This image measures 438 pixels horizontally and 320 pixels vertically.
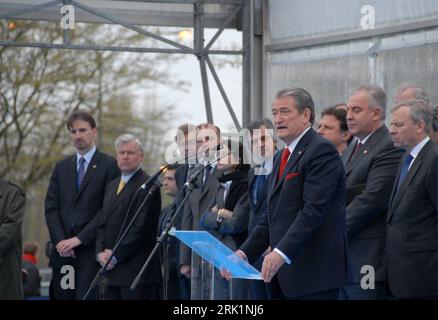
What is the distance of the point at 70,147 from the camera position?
23.4 m

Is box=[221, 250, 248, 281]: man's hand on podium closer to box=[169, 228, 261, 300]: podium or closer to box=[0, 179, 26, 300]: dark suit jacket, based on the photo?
box=[169, 228, 261, 300]: podium

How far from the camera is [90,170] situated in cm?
1009

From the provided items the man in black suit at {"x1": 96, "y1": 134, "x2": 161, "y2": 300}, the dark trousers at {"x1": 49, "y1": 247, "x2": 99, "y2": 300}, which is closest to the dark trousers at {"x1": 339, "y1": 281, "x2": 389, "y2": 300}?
the man in black suit at {"x1": 96, "y1": 134, "x2": 161, "y2": 300}

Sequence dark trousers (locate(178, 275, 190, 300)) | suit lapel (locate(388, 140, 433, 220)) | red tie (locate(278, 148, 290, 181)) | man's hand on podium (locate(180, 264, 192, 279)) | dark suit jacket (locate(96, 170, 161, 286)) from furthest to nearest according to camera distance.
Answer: dark trousers (locate(178, 275, 190, 300)), dark suit jacket (locate(96, 170, 161, 286)), man's hand on podium (locate(180, 264, 192, 279)), suit lapel (locate(388, 140, 433, 220)), red tie (locate(278, 148, 290, 181))

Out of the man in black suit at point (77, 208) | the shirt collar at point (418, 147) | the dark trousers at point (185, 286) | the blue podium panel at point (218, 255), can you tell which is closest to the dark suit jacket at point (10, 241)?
the man in black suit at point (77, 208)

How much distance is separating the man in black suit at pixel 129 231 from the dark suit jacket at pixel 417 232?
2.98 meters

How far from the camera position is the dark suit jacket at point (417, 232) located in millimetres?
6934

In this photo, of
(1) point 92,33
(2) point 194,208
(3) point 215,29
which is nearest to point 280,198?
(2) point 194,208

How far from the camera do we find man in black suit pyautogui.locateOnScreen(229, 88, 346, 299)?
6.56 metres

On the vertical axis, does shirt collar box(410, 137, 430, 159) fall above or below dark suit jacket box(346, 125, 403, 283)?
above

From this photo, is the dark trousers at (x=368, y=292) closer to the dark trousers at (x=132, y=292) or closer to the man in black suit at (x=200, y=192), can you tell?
the man in black suit at (x=200, y=192)

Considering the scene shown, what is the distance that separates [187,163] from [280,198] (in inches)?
102

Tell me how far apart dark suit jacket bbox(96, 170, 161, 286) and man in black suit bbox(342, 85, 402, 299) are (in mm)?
2398
